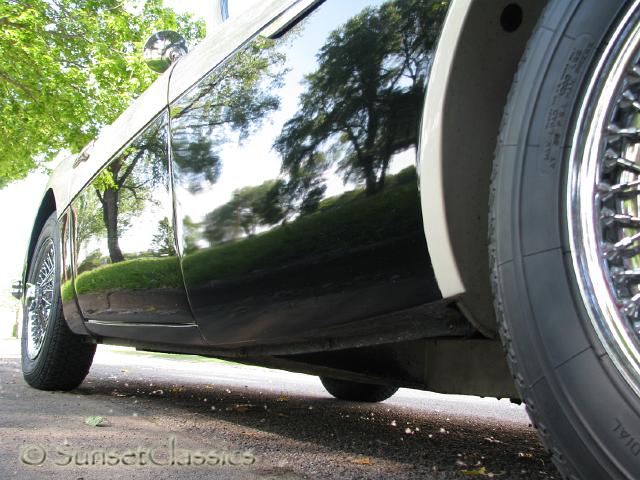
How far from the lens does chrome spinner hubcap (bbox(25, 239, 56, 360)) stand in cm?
393

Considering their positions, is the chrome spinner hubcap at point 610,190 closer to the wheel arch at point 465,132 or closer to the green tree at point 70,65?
the wheel arch at point 465,132

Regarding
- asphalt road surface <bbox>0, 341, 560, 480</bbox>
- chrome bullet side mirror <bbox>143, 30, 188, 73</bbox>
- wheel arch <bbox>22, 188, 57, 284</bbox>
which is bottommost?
asphalt road surface <bbox>0, 341, 560, 480</bbox>

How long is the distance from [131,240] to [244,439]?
936 mm

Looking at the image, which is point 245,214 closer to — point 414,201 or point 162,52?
point 414,201

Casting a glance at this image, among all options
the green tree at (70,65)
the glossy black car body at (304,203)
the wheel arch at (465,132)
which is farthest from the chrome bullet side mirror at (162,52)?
the green tree at (70,65)

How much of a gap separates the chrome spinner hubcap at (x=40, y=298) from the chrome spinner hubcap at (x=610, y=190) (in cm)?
332

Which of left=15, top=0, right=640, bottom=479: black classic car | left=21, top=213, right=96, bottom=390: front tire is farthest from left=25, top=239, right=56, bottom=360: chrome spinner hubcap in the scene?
left=15, top=0, right=640, bottom=479: black classic car

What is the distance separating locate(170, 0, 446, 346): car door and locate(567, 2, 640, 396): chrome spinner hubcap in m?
0.38

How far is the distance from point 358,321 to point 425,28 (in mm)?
709

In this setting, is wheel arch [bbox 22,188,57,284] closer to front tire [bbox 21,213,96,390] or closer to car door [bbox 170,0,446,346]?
front tire [bbox 21,213,96,390]

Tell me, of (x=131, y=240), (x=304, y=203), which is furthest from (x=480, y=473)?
(x=131, y=240)

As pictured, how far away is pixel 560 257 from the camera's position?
44.3 inches

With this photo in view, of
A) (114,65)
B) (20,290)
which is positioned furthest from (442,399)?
(114,65)

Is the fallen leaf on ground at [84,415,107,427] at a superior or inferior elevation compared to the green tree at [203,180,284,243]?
inferior
